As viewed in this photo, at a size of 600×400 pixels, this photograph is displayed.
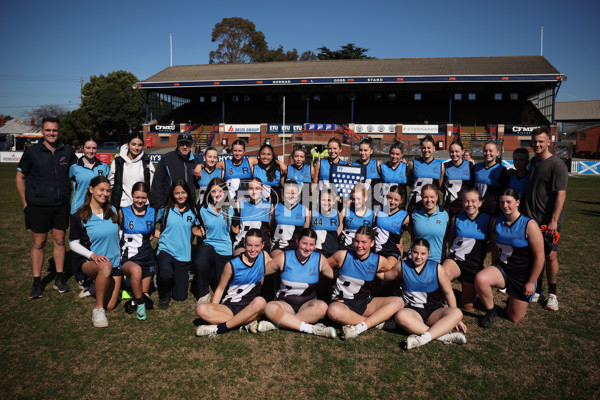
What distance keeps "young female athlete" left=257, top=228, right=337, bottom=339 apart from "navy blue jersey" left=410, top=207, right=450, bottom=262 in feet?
4.71

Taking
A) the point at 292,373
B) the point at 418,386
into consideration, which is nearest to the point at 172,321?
the point at 292,373

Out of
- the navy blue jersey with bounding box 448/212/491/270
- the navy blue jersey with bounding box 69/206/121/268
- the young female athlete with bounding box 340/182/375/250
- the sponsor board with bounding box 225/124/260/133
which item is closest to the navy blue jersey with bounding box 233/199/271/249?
the young female athlete with bounding box 340/182/375/250

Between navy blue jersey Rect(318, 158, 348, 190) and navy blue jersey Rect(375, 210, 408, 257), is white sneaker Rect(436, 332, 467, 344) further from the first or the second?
navy blue jersey Rect(318, 158, 348, 190)

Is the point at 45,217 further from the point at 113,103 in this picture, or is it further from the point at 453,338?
the point at 113,103

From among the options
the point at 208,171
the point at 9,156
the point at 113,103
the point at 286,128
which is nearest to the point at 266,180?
the point at 208,171

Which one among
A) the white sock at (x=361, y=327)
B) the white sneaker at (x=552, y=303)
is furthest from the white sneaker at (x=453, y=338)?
the white sneaker at (x=552, y=303)

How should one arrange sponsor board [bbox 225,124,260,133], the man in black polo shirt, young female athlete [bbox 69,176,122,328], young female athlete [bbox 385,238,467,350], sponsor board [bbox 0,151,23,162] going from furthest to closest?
sponsor board [bbox 0,151,23,162], sponsor board [bbox 225,124,260,133], the man in black polo shirt, young female athlete [bbox 69,176,122,328], young female athlete [bbox 385,238,467,350]

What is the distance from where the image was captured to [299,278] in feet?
14.7

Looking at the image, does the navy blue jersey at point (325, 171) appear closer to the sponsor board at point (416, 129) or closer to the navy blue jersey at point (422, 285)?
the navy blue jersey at point (422, 285)

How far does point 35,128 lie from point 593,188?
7935 cm

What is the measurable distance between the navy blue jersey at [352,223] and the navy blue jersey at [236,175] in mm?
1839

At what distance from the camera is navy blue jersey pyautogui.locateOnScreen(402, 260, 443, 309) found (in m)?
4.33

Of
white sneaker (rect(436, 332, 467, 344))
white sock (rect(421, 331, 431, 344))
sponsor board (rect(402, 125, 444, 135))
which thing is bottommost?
white sneaker (rect(436, 332, 467, 344))

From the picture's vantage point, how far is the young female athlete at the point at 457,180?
237 inches
